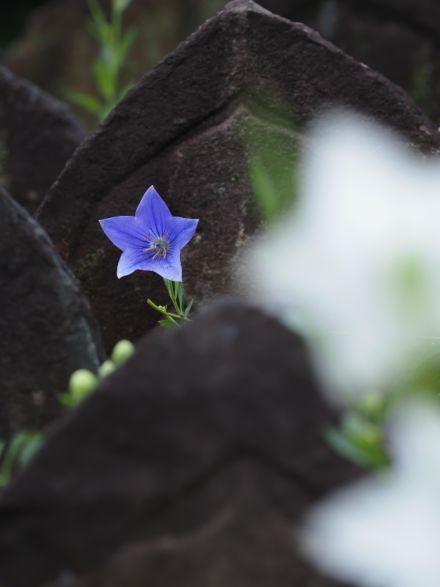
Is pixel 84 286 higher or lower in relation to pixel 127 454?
lower

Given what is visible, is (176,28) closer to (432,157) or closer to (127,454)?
(432,157)

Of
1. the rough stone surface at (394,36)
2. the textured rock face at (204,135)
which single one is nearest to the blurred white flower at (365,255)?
the textured rock face at (204,135)

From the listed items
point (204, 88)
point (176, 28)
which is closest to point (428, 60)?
point (176, 28)

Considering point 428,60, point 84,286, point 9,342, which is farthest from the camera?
point 428,60

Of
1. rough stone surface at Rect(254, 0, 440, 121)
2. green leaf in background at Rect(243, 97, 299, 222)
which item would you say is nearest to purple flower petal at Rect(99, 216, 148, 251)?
green leaf in background at Rect(243, 97, 299, 222)

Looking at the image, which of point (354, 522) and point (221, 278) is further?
point (221, 278)

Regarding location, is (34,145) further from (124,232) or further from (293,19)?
(293,19)

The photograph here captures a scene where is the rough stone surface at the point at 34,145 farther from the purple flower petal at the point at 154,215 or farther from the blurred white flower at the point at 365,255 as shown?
the blurred white flower at the point at 365,255
